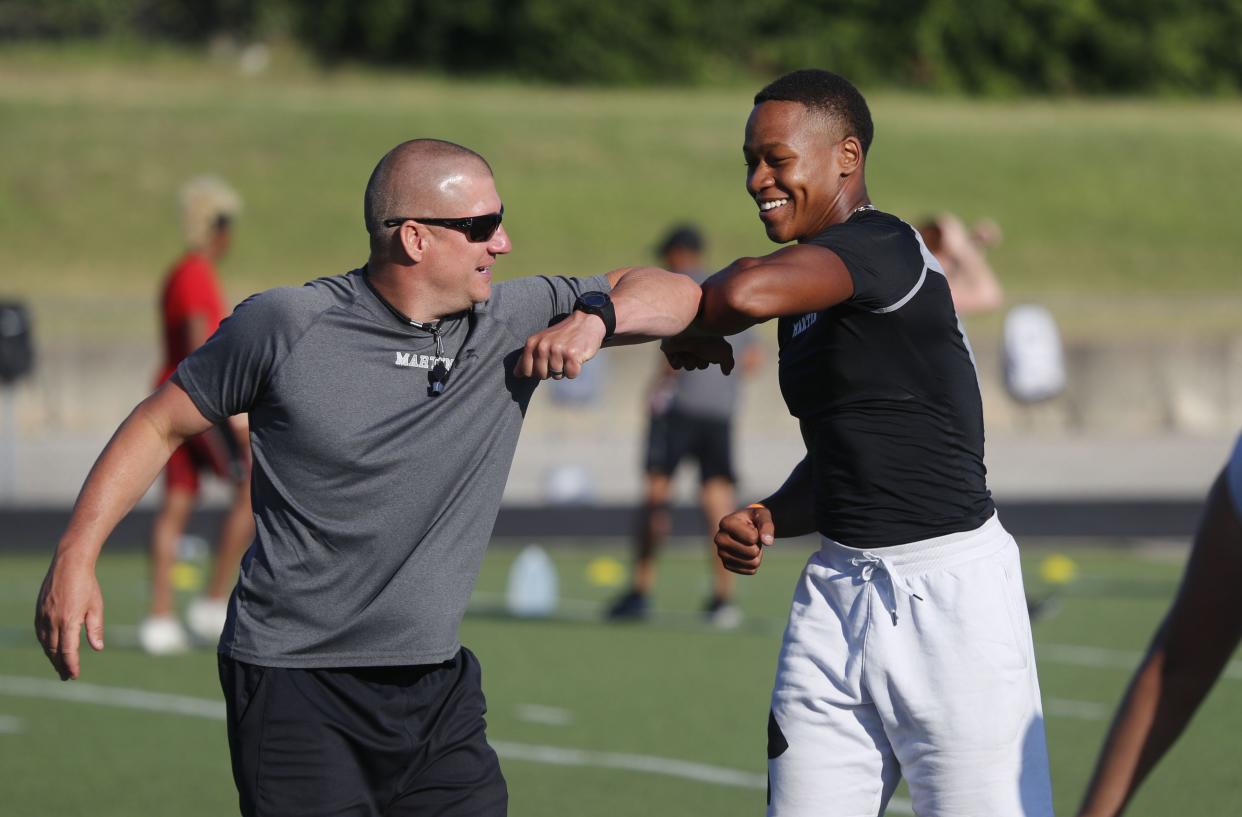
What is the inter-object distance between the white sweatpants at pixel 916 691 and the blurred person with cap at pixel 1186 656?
1.29 ft

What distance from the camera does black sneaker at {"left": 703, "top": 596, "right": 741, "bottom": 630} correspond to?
10.9 m

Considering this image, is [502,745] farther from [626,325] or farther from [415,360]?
[626,325]

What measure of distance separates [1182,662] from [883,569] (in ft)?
2.52

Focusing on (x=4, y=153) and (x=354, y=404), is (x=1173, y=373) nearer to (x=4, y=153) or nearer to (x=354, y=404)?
(x=354, y=404)

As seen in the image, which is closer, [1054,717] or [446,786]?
[446,786]

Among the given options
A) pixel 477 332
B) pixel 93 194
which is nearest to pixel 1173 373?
pixel 477 332

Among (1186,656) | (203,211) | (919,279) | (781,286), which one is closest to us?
(1186,656)

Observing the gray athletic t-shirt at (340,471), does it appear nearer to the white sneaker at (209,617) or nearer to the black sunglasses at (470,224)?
the black sunglasses at (470,224)

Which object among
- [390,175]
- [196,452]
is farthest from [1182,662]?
[196,452]

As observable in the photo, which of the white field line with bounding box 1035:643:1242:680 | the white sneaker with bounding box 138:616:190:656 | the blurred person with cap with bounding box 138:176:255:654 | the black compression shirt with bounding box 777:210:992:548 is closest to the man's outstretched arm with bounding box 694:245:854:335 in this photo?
the black compression shirt with bounding box 777:210:992:548

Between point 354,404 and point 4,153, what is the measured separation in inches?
1585

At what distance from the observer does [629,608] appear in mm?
11125

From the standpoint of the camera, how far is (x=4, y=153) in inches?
1640

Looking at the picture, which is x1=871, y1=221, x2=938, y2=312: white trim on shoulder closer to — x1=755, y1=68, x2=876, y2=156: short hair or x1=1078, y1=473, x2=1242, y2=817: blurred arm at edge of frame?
x1=755, y1=68, x2=876, y2=156: short hair
